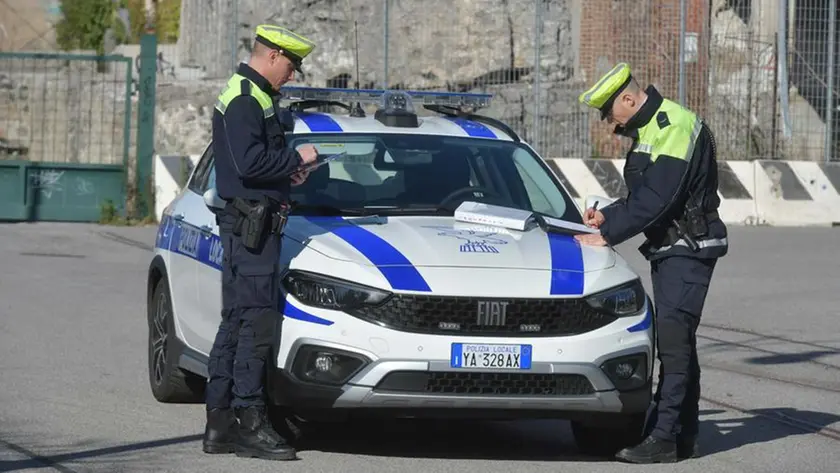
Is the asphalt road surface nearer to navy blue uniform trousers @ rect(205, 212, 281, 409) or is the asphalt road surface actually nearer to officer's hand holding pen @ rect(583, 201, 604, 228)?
navy blue uniform trousers @ rect(205, 212, 281, 409)

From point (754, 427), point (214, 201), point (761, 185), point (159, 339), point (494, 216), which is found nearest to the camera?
point (214, 201)

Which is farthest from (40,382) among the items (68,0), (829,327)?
(68,0)

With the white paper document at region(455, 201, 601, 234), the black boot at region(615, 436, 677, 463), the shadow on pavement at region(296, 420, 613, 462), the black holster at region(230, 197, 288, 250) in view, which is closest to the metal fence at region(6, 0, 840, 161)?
Answer: the shadow on pavement at region(296, 420, 613, 462)

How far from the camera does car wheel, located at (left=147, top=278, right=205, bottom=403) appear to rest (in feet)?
28.5

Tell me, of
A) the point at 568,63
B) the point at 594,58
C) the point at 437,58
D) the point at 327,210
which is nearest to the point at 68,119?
the point at 437,58

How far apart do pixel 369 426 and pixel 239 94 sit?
6.85 ft

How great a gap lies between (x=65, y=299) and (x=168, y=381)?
203 inches

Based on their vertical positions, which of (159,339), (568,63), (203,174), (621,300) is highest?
(568,63)

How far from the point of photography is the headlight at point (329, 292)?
702 centimetres

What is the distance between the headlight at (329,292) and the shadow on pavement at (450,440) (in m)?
0.88

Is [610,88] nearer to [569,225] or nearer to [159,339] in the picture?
[569,225]

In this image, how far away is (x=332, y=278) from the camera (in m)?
7.10

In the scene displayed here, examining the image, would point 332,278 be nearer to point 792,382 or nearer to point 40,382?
point 40,382

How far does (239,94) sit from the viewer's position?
7.30 metres
